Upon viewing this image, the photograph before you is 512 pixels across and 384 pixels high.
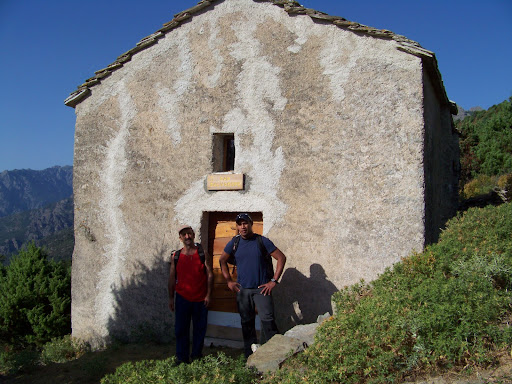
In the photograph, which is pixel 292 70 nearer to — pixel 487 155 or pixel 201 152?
pixel 201 152

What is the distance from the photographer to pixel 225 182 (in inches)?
259

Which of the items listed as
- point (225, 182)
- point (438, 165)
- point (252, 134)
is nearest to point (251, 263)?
point (225, 182)

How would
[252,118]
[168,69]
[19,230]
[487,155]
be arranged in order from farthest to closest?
[19,230] → [487,155] → [168,69] → [252,118]

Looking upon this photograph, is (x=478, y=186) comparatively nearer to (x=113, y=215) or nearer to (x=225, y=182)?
(x=225, y=182)

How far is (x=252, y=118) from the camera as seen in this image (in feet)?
21.3

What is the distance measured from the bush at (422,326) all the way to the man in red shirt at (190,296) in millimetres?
1900

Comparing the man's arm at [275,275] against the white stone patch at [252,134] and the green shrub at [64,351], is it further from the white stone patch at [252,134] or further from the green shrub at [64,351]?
the green shrub at [64,351]

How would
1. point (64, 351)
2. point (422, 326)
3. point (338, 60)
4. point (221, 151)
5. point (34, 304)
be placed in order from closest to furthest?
point (422, 326) → point (338, 60) → point (221, 151) → point (64, 351) → point (34, 304)

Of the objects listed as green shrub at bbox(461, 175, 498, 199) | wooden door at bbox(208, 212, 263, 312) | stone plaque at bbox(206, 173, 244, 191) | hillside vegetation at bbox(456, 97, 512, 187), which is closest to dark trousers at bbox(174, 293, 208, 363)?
wooden door at bbox(208, 212, 263, 312)

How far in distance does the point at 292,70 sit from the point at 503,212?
11.5 ft

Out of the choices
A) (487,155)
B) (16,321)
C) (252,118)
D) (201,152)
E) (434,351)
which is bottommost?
(16,321)

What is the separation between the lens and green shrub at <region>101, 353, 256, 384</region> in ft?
12.0

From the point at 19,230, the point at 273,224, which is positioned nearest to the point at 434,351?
the point at 273,224

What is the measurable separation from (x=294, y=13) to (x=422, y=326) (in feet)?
15.7
